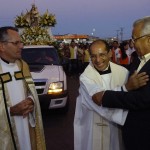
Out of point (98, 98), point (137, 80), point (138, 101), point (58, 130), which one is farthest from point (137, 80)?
point (58, 130)

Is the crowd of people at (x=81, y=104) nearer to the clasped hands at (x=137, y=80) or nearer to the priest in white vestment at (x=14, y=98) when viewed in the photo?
the priest in white vestment at (x=14, y=98)

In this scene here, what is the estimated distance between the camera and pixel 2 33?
3.96 m

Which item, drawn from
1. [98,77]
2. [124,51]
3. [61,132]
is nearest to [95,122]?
[98,77]

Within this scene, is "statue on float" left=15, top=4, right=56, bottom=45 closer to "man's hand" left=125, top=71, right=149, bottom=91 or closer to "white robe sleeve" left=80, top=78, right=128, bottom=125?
"white robe sleeve" left=80, top=78, right=128, bottom=125

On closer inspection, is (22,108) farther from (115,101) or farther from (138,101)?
(138,101)

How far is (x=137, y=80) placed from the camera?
9.97 feet

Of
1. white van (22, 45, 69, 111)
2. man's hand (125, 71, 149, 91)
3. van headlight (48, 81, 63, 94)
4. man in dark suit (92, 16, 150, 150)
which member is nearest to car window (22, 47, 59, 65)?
white van (22, 45, 69, 111)

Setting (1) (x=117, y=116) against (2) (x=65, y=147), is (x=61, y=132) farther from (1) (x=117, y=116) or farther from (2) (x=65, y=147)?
(1) (x=117, y=116)

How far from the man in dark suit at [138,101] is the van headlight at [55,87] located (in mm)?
5292

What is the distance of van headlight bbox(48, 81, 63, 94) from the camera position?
8555 millimetres

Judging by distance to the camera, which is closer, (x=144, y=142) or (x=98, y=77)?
(x=144, y=142)

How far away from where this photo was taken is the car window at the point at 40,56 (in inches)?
388

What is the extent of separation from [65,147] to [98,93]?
350 cm

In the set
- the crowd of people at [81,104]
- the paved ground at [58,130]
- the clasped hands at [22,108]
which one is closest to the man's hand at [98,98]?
the crowd of people at [81,104]
